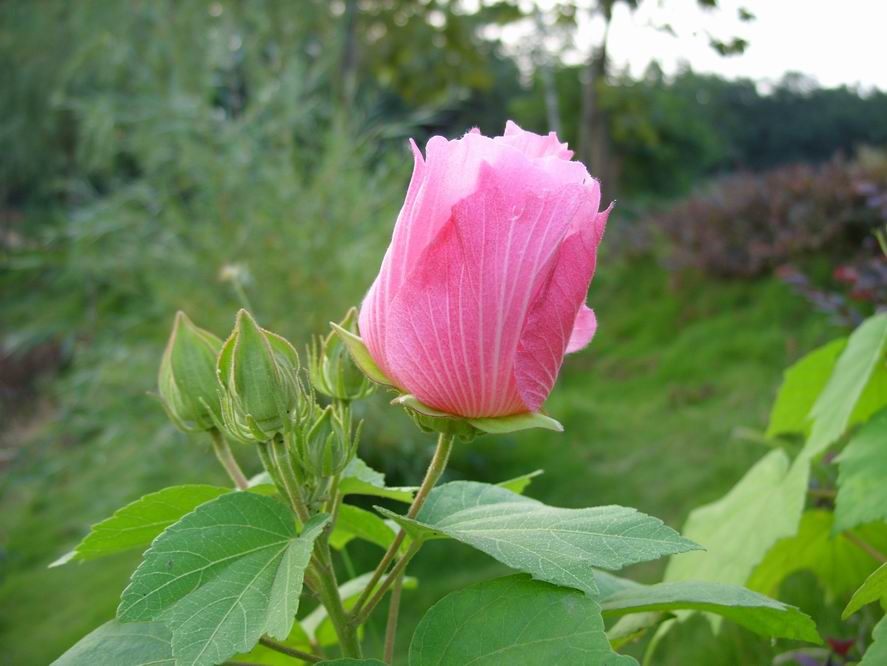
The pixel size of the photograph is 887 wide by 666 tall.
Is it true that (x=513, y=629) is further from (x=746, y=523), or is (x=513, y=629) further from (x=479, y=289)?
(x=746, y=523)

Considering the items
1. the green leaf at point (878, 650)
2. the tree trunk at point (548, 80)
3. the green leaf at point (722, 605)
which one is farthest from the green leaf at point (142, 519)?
the tree trunk at point (548, 80)

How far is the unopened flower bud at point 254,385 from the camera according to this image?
0.46 meters

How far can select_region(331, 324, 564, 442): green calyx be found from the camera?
460mm

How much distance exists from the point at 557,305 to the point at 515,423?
0.25 ft

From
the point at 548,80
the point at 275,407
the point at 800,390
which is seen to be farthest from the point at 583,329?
the point at 548,80

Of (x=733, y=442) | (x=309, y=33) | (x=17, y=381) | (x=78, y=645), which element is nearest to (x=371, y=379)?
(x=78, y=645)

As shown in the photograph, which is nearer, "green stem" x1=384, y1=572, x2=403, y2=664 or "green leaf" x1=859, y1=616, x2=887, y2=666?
"green leaf" x1=859, y1=616, x2=887, y2=666

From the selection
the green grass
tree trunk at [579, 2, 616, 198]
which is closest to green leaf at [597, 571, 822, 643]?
the green grass

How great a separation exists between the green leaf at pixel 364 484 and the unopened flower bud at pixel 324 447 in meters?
0.05

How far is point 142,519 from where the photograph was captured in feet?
1.63

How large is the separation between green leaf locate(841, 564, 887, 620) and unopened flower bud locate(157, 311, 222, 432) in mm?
417

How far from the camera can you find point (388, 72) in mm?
4445

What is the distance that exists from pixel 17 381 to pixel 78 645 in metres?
7.00

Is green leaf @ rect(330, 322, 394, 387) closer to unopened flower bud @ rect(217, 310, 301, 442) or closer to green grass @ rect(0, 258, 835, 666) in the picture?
unopened flower bud @ rect(217, 310, 301, 442)
